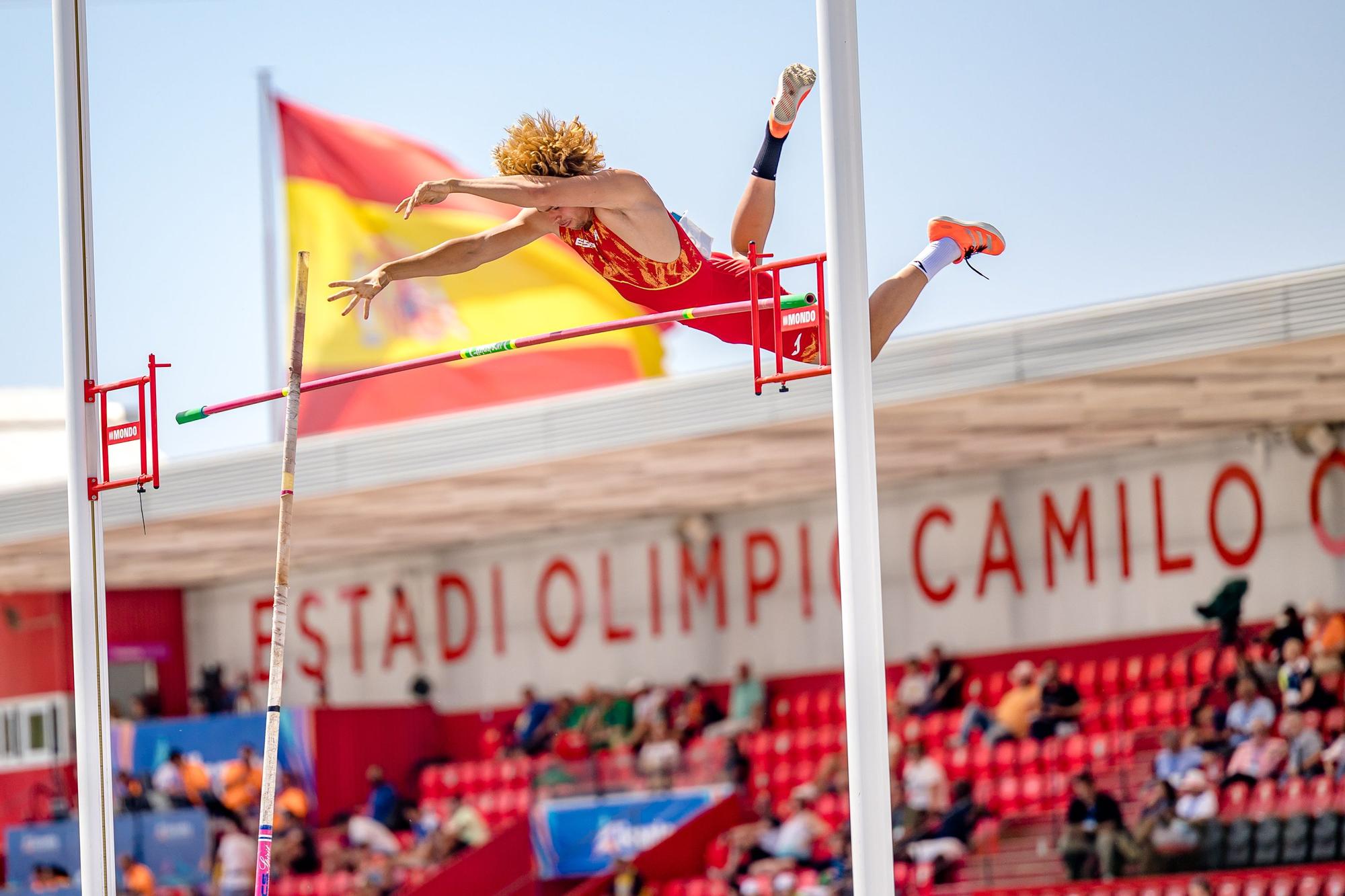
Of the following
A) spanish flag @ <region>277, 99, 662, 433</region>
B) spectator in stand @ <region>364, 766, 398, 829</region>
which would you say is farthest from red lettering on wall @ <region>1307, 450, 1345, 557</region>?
spectator in stand @ <region>364, 766, 398, 829</region>

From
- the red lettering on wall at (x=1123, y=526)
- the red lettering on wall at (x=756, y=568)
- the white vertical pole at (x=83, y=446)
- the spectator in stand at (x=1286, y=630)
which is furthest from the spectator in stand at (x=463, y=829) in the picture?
the white vertical pole at (x=83, y=446)

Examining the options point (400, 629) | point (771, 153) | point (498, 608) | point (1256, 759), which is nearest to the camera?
point (771, 153)

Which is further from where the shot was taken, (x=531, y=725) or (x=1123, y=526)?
(x=531, y=725)

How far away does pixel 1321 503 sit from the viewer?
12656 mm

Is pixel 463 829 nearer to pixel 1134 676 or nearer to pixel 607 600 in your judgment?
pixel 607 600

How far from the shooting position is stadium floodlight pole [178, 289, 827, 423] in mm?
4902

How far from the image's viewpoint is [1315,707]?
10891 millimetres

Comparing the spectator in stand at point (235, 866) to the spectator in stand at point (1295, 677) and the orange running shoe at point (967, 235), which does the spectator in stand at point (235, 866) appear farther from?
the orange running shoe at point (967, 235)

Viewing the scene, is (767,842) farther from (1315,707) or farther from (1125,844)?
(1315,707)

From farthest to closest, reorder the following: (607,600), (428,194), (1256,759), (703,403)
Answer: (607,600) → (703,403) → (1256,759) → (428,194)

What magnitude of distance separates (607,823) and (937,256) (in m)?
8.43

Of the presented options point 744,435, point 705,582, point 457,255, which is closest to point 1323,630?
point 744,435

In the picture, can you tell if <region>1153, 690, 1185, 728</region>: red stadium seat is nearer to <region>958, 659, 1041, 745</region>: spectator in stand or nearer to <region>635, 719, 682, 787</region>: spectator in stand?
<region>958, 659, 1041, 745</region>: spectator in stand

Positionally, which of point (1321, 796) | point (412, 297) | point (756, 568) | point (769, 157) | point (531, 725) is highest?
point (412, 297)
